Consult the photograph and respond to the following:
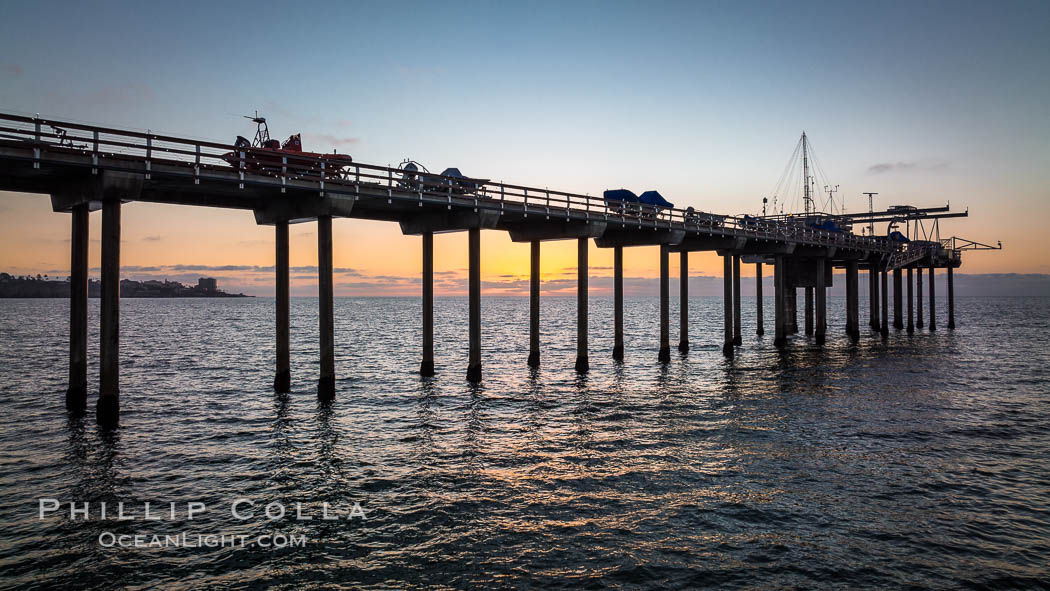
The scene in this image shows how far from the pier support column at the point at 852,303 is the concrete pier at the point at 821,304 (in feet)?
13.4

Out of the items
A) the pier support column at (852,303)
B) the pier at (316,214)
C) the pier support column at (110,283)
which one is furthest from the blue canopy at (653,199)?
the pier support column at (110,283)

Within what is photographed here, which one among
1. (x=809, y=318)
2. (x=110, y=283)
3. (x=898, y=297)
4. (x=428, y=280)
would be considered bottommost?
(x=809, y=318)

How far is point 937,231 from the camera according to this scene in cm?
6981

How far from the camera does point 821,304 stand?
49781mm

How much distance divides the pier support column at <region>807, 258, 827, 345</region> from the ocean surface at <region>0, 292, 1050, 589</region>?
18.4 meters

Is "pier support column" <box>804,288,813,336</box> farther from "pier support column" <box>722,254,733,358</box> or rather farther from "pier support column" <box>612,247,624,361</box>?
"pier support column" <box>612,247,624,361</box>

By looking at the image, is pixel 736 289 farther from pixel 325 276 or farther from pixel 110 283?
pixel 110 283

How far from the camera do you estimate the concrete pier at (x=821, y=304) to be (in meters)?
49.9

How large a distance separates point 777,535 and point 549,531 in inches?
175

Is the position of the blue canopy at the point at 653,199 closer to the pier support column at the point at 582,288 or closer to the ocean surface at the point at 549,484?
the pier support column at the point at 582,288

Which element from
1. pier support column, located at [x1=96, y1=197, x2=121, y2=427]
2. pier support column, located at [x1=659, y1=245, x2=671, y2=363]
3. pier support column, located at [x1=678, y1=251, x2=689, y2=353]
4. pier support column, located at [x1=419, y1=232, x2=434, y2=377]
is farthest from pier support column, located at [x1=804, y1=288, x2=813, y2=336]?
pier support column, located at [x1=96, y1=197, x2=121, y2=427]

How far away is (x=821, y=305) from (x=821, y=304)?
106mm

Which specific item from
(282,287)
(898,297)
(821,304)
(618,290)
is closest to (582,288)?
(618,290)

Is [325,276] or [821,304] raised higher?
[325,276]
